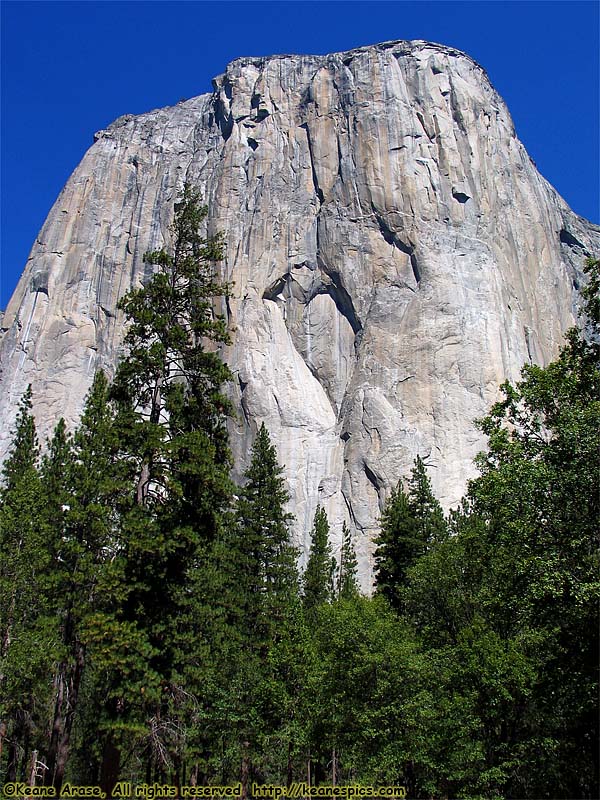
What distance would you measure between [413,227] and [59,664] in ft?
172

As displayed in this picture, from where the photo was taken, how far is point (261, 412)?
6512cm

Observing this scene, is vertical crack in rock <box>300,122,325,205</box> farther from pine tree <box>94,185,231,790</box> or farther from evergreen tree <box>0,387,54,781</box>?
pine tree <box>94,185,231,790</box>

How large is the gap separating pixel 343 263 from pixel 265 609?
47.1 meters

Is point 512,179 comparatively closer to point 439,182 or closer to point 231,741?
point 439,182

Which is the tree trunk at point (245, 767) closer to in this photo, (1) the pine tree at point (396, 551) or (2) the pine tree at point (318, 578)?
(1) the pine tree at point (396, 551)

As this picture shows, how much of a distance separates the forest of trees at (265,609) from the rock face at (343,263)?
105ft

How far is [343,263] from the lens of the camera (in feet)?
232

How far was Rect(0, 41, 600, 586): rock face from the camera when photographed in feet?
208


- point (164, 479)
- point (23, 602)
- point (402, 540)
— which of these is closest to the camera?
point (164, 479)

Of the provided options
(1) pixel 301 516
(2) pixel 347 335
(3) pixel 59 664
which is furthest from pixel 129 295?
(2) pixel 347 335

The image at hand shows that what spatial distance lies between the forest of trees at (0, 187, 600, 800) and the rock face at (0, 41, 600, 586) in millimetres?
32025

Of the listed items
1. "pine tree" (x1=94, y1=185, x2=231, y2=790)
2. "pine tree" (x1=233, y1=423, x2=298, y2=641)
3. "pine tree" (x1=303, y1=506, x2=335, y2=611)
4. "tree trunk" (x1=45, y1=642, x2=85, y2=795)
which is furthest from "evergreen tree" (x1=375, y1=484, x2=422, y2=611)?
"pine tree" (x1=94, y1=185, x2=231, y2=790)

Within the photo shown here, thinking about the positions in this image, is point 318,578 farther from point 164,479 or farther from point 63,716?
point 164,479

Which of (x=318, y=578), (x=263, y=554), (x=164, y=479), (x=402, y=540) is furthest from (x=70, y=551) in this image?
(x=318, y=578)
